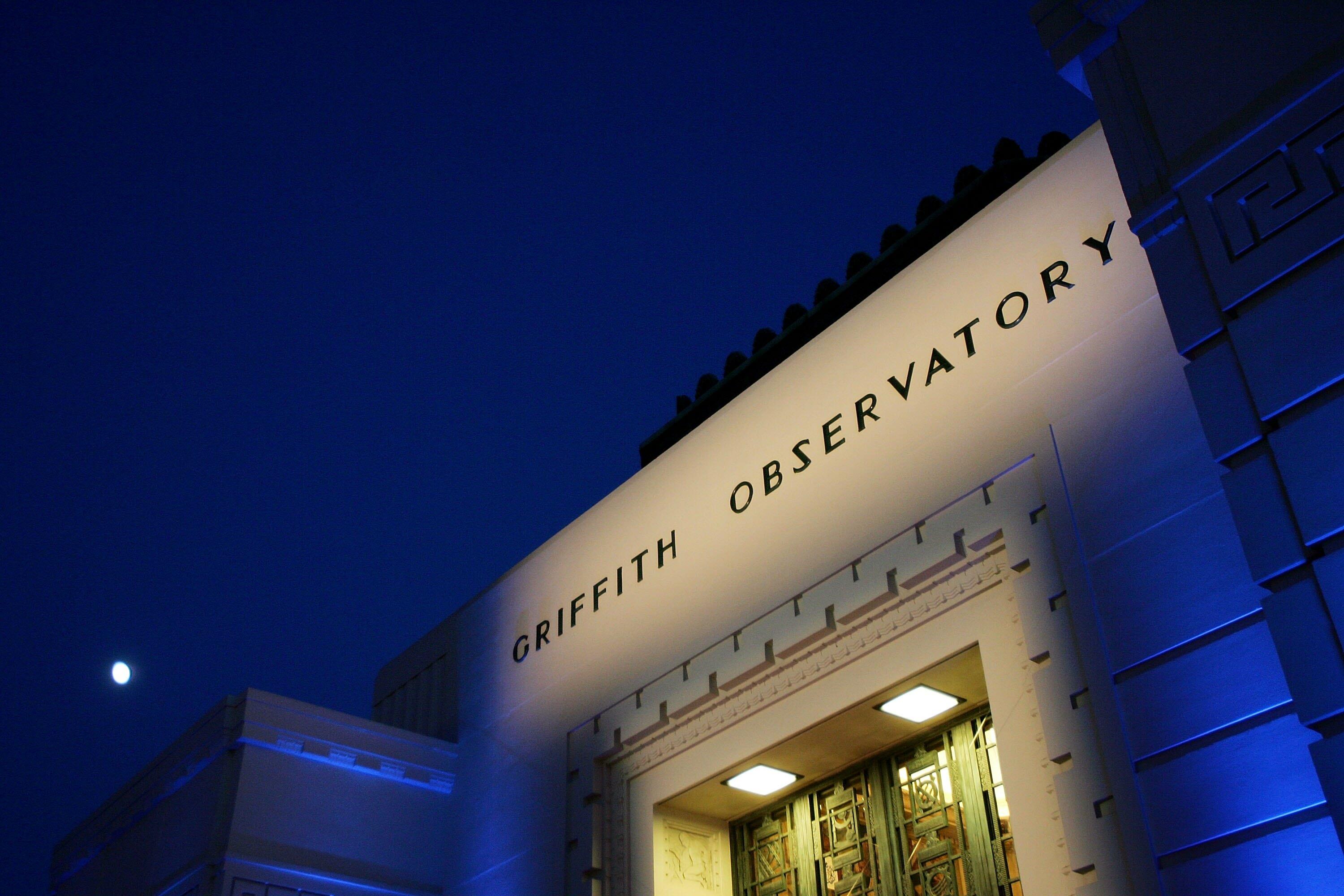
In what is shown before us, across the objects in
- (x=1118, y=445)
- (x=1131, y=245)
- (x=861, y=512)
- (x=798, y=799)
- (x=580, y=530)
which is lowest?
(x=798, y=799)

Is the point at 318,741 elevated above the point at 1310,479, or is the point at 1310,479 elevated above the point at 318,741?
the point at 318,741

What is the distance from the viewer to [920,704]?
28.1ft

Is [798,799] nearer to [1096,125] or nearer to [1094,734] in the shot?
[1094,734]

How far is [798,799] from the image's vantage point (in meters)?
9.80

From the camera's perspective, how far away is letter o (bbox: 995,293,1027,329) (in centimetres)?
841

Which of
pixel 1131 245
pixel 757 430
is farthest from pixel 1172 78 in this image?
pixel 757 430

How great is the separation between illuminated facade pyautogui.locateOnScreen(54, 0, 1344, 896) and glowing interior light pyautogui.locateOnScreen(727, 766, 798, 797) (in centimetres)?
5

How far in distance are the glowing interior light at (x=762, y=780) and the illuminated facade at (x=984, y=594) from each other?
49mm

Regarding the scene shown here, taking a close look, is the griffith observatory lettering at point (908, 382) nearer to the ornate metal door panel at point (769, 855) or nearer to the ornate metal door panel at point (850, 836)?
the ornate metal door panel at point (850, 836)

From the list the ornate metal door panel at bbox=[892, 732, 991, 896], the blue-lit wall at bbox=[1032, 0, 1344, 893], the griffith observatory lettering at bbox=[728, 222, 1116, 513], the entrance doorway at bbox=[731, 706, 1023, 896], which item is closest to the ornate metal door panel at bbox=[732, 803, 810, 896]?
the entrance doorway at bbox=[731, 706, 1023, 896]

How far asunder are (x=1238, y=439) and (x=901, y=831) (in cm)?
459

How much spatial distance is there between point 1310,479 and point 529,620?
8.40m

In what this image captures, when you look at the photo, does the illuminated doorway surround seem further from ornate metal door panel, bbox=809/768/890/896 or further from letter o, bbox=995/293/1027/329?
letter o, bbox=995/293/1027/329

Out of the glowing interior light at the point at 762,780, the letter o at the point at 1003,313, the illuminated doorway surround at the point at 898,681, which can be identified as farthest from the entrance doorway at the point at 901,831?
the letter o at the point at 1003,313
